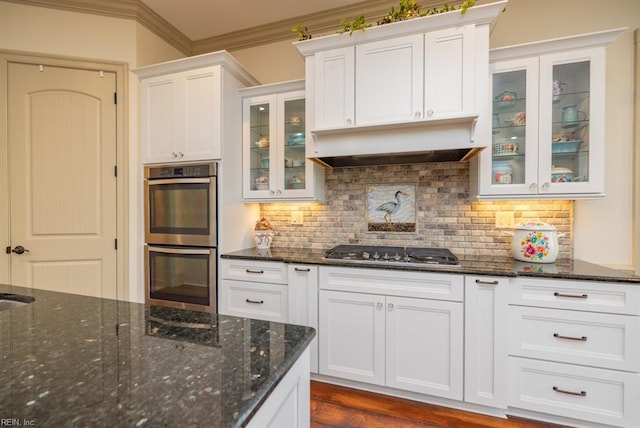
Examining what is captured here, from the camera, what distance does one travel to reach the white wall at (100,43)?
233 cm

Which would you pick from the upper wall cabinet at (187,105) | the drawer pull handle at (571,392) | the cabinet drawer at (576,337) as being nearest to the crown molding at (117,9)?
the upper wall cabinet at (187,105)

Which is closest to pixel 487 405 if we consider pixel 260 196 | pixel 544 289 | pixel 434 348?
pixel 434 348

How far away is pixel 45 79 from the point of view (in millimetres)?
2371

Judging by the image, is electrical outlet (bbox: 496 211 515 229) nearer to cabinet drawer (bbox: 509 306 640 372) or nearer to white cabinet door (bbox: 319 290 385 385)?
cabinet drawer (bbox: 509 306 640 372)

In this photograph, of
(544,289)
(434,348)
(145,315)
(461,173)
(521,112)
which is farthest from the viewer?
(461,173)

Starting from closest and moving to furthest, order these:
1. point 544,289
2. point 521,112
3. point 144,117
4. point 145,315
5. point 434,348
→ point 145,315 < point 544,289 < point 434,348 < point 521,112 < point 144,117

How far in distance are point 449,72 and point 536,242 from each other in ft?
4.22

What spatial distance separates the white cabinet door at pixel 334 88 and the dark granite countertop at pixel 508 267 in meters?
1.01

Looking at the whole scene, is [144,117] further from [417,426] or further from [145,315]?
[417,426]

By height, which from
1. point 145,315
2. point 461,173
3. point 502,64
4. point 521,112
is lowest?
point 145,315

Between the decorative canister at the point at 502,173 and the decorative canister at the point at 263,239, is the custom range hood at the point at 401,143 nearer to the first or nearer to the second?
the decorative canister at the point at 502,173

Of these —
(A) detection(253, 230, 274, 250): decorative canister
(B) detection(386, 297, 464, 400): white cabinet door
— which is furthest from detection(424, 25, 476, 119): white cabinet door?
(A) detection(253, 230, 274, 250): decorative canister

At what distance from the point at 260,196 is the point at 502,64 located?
2.08m

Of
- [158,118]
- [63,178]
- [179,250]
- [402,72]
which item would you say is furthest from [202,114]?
[402,72]
